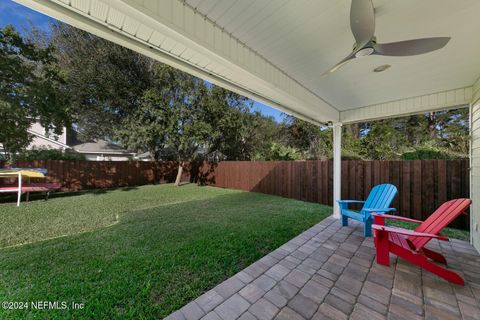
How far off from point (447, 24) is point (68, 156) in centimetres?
1254

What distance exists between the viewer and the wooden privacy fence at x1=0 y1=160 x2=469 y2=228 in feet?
13.3

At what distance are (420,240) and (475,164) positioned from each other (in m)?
1.84


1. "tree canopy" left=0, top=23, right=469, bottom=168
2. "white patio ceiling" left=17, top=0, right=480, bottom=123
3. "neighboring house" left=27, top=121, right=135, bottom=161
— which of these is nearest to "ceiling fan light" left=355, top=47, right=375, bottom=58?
"white patio ceiling" left=17, top=0, right=480, bottom=123

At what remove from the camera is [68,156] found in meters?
9.05

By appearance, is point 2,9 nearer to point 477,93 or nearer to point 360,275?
point 360,275

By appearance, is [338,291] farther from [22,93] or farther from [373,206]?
[22,93]

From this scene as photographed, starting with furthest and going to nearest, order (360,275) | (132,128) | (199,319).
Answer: (132,128)
(360,275)
(199,319)

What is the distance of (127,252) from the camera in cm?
268

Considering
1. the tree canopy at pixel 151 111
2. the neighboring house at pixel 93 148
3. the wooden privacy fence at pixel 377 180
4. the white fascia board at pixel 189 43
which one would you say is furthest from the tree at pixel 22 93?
the wooden privacy fence at pixel 377 180

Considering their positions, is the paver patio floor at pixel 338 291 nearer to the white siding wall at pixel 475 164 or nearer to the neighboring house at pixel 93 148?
the white siding wall at pixel 475 164

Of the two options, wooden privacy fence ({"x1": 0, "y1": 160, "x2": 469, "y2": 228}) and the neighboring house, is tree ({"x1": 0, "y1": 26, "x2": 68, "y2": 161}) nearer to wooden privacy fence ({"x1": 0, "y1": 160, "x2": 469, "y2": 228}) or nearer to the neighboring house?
wooden privacy fence ({"x1": 0, "y1": 160, "x2": 469, "y2": 228})

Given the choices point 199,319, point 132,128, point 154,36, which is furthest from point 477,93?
point 132,128

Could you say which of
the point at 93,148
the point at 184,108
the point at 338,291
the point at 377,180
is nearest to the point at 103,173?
the point at 184,108

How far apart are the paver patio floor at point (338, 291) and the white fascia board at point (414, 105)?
2.40 metres
